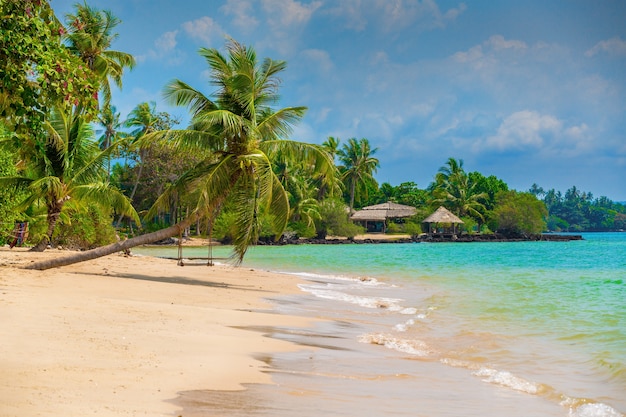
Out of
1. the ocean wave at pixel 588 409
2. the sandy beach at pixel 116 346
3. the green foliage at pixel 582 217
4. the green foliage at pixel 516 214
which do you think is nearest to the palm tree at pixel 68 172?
the sandy beach at pixel 116 346

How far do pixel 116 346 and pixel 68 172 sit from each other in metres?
14.1

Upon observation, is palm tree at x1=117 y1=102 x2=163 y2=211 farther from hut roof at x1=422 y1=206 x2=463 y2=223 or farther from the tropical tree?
hut roof at x1=422 y1=206 x2=463 y2=223

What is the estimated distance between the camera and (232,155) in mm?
16016

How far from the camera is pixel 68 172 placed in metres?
18.8

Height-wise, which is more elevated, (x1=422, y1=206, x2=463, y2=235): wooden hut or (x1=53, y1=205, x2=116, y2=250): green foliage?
(x1=422, y1=206, x2=463, y2=235): wooden hut

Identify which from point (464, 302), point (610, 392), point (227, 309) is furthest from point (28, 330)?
point (464, 302)

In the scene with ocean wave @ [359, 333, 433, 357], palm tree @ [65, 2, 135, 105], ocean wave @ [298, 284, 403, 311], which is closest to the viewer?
ocean wave @ [359, 333, 433, 357]

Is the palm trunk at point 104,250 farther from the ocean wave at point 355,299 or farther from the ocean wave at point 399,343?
the ocean wave at point 399,343

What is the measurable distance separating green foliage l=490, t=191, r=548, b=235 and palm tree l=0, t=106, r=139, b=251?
6364 cm

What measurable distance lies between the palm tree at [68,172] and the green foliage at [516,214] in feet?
209

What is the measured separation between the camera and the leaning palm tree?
15555 mm

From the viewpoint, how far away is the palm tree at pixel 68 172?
17.7 meters

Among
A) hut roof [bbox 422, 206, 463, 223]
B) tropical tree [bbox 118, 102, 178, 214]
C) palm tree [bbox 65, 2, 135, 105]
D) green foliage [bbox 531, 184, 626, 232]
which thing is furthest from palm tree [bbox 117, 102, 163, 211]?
green foliage [bbox 531, 184, 626, 232]

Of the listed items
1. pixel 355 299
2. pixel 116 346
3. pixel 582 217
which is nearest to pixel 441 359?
pixel 116 346
